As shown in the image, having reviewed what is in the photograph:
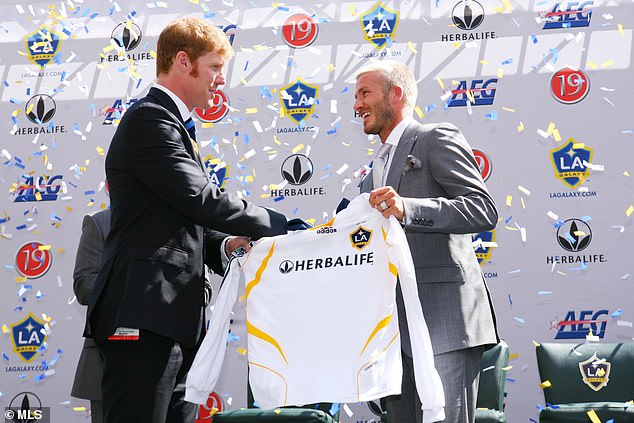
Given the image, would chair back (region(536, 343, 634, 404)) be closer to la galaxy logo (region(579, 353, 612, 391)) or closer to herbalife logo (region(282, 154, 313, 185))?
la galaxy logo (region(579, 353, 612, 391))

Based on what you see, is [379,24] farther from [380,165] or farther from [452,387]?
[452,387]

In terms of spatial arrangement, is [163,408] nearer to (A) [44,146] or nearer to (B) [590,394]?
(B) [590,394]

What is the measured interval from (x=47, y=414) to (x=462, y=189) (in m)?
3.56

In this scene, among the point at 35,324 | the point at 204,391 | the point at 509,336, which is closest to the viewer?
the point at 204,391

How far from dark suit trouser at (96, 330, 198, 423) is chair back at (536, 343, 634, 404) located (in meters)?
2.61

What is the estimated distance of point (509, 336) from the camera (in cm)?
485

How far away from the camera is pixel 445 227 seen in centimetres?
257

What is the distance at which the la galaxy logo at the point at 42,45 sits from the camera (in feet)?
18.0

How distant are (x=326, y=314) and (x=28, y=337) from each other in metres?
3.16

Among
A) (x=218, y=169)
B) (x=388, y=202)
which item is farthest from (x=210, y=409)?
(x=388, y=202)

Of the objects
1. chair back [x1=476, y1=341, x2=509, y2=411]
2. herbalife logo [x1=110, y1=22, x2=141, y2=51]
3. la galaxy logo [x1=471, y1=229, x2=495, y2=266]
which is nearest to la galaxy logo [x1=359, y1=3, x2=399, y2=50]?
la galaxy logo [x1=471, y1=229, x2=495, y2=266]

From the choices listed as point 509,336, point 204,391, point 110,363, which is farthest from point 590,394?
point 110,363

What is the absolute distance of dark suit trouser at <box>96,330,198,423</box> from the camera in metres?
2.19

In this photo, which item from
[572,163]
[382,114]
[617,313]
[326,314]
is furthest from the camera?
[572,163]
